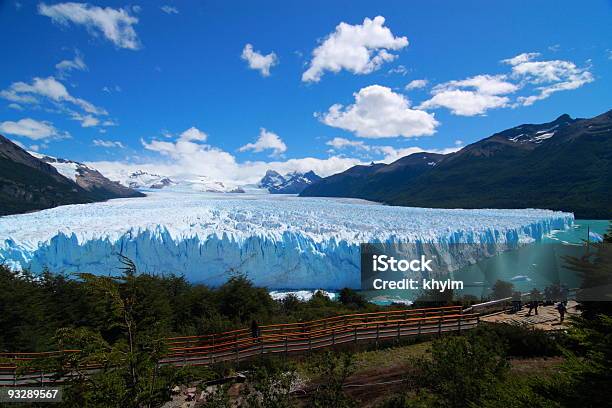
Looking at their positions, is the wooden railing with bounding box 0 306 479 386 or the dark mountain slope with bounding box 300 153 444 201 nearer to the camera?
the wooden railing with bounding box 0 306 479 386

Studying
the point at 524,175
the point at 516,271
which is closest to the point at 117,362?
the point at 516,271

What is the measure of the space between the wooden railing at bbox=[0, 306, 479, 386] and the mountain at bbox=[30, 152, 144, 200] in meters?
160

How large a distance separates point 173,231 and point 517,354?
25.2 metres

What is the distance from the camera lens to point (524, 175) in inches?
4323

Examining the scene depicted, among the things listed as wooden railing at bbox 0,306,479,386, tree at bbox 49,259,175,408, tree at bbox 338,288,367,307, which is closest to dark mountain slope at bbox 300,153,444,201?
tree at bbox 338,288,367,307

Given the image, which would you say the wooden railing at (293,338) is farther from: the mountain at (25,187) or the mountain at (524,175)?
the mountain at (25,187)

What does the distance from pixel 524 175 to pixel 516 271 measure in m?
91.3

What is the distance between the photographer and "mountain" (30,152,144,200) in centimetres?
16612

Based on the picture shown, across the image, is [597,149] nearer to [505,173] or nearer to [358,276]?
[505,173]

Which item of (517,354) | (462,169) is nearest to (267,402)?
(517,354)

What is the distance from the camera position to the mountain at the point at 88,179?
166 metres

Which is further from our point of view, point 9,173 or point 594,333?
point 9,173

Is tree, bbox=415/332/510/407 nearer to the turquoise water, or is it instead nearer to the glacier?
the turquoise water

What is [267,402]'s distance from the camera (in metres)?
5.45
